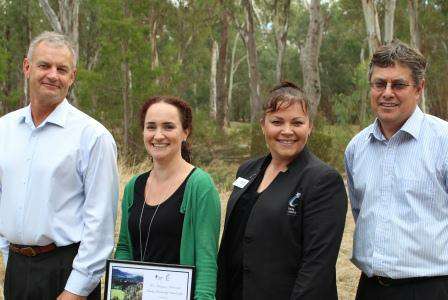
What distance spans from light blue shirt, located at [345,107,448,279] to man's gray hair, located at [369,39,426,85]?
0.21m

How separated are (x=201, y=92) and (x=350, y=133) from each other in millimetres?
28388

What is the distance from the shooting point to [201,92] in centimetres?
4375

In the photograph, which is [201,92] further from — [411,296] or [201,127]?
[411,296]

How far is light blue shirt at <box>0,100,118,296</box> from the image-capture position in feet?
10.3

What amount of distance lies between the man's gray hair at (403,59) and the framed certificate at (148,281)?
145cm

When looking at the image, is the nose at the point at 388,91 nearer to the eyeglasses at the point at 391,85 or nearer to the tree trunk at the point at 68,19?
the eyeglasses at the point at 391,85

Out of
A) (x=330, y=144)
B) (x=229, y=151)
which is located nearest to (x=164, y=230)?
(x=330, y=144)

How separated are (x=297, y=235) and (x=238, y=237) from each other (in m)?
0.40

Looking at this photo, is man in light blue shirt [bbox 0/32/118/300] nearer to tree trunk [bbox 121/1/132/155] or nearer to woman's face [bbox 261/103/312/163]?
woman's face [bbox 261/103/312/163]

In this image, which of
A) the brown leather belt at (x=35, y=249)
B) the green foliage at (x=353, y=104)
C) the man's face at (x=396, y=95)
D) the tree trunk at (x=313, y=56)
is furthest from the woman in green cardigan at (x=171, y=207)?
the green foliage at (x=353, y=104)

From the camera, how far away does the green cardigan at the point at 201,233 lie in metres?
3.01

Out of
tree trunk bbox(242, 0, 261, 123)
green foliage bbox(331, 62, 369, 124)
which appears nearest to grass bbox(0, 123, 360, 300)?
green foliage bbox(331, 62, 369, 124)

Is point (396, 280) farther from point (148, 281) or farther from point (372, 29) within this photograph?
point (372, 29)

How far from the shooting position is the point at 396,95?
3.07 metres
